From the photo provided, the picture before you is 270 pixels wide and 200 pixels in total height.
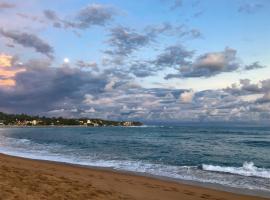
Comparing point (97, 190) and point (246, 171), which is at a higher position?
point (97, 190)

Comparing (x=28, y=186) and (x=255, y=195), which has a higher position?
(x=28, y=186)

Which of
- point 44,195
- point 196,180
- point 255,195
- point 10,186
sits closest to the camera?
point 44,195

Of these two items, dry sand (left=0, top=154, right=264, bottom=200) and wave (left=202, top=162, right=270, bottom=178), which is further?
wave (left=202, top=162, right=270, bottom=178)

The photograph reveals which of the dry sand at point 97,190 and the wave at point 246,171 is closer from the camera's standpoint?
the dry sand at point 97,190

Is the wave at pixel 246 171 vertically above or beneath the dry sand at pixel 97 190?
beneath

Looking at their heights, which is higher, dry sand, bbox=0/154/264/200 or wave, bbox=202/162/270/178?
dry sand, bbox=0/154/264/200

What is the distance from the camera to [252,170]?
77.6 feet

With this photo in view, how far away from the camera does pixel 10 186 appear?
11.8m

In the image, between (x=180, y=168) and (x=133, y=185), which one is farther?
(x=180, y=168)

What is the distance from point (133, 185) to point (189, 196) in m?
3.09

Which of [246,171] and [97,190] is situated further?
[246,171]

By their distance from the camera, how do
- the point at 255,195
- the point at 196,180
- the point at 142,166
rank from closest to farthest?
1. the point at 255,195
2. the point at 196,180
3. the point at 142,166

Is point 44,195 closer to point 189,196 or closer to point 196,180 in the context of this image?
point 189,196

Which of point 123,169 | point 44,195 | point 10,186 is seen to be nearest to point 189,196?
point 44,195
